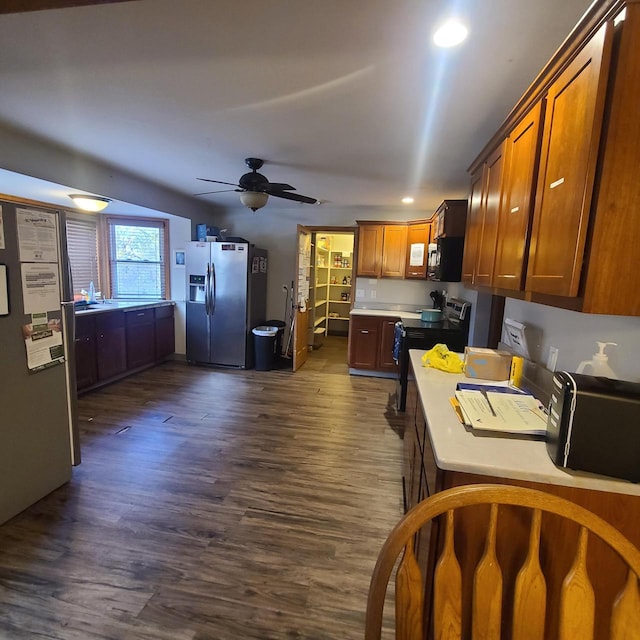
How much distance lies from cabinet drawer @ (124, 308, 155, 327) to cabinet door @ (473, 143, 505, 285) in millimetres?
4017

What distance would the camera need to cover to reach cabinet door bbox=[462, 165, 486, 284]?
217cm

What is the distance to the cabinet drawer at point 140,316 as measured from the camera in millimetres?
4352

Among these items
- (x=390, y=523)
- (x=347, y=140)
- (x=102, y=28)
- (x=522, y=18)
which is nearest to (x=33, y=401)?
(x=102, y=28)

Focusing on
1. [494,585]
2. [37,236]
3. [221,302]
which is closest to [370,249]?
[221,302]

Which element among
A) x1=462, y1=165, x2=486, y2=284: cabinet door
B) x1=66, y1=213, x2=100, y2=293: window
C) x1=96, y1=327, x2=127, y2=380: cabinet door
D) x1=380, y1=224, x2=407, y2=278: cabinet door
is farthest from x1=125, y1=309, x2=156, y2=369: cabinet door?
x1=462, y1=165, x2=486, y2=284: cabinet door

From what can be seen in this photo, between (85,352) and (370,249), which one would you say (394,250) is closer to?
(370,249)

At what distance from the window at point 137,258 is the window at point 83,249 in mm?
192

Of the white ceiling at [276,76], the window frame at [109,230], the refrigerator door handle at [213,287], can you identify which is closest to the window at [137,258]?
the window frame at [109,230]

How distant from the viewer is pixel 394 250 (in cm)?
503

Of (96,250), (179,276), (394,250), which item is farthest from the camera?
(179,276)

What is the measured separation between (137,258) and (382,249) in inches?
141

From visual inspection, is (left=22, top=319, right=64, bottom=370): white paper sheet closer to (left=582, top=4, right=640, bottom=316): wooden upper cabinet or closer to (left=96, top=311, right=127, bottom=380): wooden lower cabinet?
(left=96, top=311, right=127, bottom=380): wooden lower cabinet

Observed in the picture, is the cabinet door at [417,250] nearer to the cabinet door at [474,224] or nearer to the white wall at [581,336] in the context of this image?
the cabinet door at [474,224]

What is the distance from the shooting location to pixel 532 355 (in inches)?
73.7
